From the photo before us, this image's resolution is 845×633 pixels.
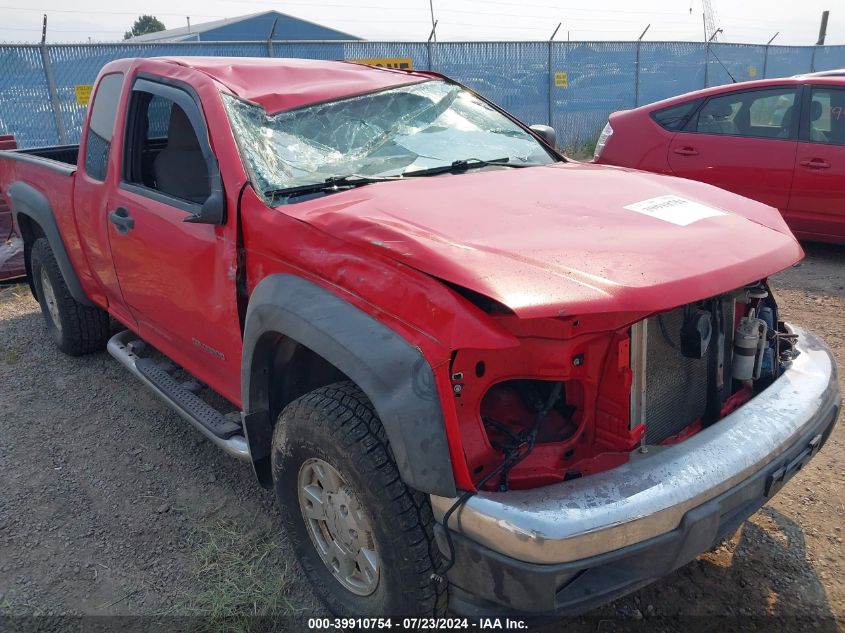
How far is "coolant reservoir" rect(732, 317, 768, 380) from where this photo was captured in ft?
8.29

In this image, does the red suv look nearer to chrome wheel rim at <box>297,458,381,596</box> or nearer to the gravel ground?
the gravel ground

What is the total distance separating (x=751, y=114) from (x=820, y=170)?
33.8 inches

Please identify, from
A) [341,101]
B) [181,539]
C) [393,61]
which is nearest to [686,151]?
[341,101]

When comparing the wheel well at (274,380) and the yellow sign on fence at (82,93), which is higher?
the yellow sign on fence at (82,93)

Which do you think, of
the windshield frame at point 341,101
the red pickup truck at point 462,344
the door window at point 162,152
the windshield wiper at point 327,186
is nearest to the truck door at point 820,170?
the windshield frame at point 341,101

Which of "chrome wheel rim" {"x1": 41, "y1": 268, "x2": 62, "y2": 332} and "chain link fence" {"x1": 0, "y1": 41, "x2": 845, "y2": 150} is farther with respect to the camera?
"chain link fence" {"x1": 0, "y1": 41, "x2": 845, "y2": 150}

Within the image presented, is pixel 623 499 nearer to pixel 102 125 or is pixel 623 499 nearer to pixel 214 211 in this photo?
pixel 214 211

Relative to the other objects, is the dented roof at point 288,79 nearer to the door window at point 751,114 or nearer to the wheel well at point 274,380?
the wheel well at point 274,380

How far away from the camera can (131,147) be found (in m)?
3.62

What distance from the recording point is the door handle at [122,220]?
338cm

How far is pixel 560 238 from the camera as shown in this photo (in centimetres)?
215

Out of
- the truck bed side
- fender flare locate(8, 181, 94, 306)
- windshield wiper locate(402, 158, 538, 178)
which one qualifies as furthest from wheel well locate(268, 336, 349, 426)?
fender flare locate(8, 181, 94, 306)

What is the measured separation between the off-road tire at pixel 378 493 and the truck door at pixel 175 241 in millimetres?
667

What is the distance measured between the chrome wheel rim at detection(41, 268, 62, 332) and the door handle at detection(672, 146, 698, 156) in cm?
537
